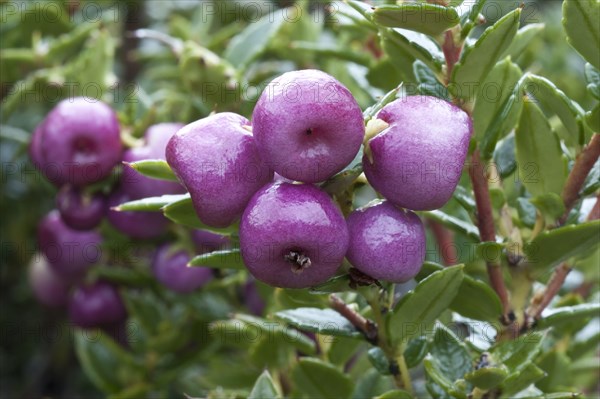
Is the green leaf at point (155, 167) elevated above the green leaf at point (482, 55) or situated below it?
below

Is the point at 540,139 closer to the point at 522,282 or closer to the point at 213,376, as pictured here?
the point at 522,282

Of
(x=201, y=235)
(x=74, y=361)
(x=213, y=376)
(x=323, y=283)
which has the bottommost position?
(x=74, y=361)

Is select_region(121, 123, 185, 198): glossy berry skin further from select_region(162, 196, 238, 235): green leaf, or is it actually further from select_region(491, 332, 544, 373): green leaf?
select_region(491, 332, 544, 373): green leaf

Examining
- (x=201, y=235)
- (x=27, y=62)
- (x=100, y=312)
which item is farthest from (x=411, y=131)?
(x=27, y=62)

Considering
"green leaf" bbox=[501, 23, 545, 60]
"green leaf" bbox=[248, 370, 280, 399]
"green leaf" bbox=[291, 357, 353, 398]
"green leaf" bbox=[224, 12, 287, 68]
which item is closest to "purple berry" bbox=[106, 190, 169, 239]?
"green leaf" bbox=[224, 12, 287, 68]

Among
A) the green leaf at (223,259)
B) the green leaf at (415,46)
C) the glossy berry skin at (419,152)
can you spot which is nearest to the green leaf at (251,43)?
the green leaf at (415,46)

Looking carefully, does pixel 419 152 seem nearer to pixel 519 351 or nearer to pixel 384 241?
pixel 384 241

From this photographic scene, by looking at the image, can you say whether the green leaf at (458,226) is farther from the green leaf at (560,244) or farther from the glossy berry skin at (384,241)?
the glossy berry skin at (384,241)
